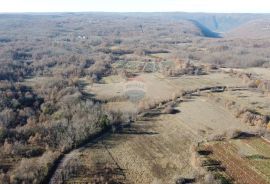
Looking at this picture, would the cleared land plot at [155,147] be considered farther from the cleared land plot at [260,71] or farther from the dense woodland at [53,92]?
the cleared land plot at [260,71]

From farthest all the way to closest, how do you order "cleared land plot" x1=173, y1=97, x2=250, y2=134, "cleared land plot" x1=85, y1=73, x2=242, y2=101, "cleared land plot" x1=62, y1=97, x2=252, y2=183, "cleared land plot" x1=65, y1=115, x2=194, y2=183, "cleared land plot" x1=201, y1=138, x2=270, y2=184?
"cleared land plot" x1=85, y1=73, x2=242, y2=101 → "cleared land plot" x1=173, y1=97, x2=250, y2=134 → "cleared land plot" x1=62, y1=97, x2=252, y2=183 → "cleared land plot" x1=65, y1=115, x2=194, y2=183 → "cleared land plot" x1=201, y1=138, x2=270, y2=184

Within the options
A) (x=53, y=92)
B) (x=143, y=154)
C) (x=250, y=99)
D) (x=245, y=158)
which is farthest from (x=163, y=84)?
(x=245, y=158)

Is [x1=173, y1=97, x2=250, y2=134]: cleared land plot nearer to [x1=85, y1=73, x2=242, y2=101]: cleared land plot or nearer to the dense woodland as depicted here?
[x1=85, y1=73, x2=242, y2=101]: cleared land plot

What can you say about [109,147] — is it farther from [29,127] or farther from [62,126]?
[29,127]

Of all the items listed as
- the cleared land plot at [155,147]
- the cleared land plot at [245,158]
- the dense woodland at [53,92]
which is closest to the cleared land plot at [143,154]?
the cleared land plot at [155,147]

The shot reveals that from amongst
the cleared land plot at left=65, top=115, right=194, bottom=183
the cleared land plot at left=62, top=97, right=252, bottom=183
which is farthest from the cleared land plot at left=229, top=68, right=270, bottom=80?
the cleared land plot at left=65, top=115, right=194, bottom=183

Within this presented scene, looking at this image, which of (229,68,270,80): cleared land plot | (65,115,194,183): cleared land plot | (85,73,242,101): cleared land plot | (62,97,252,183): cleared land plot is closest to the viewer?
(65,115,194,183): cleared land plot

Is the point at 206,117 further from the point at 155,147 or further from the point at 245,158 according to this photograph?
the point at 245,158

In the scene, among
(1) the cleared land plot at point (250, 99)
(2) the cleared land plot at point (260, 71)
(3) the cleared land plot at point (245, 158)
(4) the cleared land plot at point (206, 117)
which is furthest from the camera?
(2) the cleared land plot at point (260, 71)

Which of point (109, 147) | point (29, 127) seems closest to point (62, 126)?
point (29, 127)
